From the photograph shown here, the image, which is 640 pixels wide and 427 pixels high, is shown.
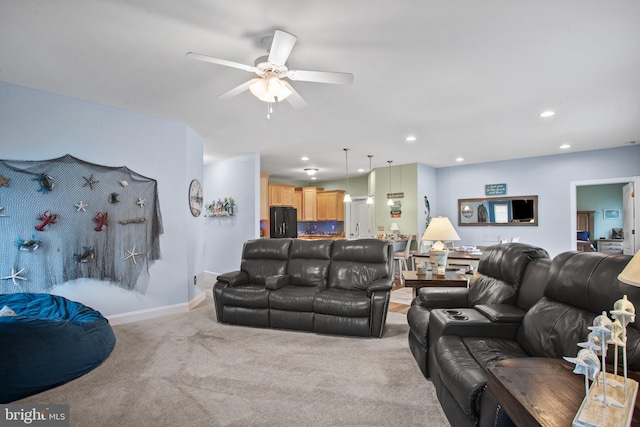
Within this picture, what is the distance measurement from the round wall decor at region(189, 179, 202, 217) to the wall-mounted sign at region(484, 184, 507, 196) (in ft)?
20.8

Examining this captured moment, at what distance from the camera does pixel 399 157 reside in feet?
24.0

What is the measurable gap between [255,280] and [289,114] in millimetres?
2264

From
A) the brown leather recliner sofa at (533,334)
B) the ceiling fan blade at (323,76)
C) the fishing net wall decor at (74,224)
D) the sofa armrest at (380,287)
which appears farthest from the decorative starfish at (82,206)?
the brown leather recliner sofa at (533,334)

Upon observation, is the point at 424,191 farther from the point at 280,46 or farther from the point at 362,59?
the point at 280,46

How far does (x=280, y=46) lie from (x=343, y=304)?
254 cm

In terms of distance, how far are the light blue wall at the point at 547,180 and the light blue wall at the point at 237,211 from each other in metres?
4.99

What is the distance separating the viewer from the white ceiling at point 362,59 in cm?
232

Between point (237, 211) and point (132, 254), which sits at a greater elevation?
point (237, 211)

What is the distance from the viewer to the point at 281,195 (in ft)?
30.8

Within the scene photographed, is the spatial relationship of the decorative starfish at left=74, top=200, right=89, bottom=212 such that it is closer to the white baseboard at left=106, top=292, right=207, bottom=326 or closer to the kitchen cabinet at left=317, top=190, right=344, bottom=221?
the white baseboard at left=106, top=292, right=207, bottom=326

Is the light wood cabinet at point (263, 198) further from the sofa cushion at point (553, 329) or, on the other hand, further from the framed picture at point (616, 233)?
the framed picture at point (616, 233)

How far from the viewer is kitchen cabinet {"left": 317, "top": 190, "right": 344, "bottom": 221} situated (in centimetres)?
1033

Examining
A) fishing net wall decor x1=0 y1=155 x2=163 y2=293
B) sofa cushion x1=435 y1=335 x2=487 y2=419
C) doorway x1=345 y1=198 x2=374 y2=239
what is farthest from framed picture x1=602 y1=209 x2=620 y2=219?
fishing net wall decor x1=0 y1=155 x2=163 y2=293

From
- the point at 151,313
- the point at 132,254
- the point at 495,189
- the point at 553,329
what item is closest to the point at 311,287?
the point at 151,313
